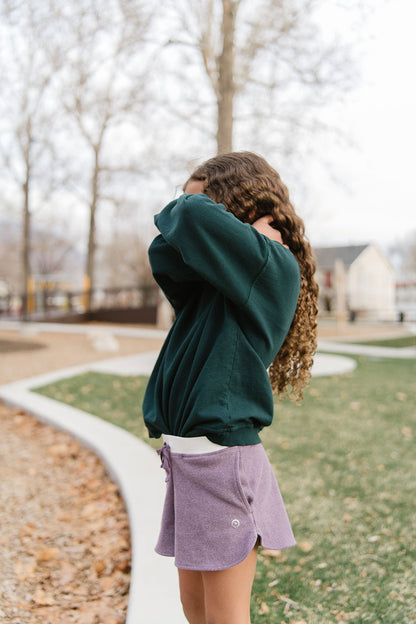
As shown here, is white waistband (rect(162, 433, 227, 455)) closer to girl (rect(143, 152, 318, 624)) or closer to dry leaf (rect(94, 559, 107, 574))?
girl (rect(143, 152, 318, 624))

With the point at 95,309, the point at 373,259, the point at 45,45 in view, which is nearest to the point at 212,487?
the point at 45,45

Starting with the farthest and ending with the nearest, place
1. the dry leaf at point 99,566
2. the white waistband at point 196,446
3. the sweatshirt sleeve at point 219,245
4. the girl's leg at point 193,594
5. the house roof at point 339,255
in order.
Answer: the house roof at point 339,255, the dry leaf at point 99,566, the girl's leg at point 193,594, the white waistband at point 196,446, the sweatshirt sleeve at point 219,245

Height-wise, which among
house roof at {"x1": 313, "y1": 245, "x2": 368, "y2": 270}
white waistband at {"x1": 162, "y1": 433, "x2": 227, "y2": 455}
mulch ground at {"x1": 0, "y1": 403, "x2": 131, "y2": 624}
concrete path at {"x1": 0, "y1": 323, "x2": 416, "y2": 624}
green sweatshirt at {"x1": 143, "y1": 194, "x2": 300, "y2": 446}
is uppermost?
house roof at {"x1": 313, "y1": 245, "x2": 368, "y2": 270}

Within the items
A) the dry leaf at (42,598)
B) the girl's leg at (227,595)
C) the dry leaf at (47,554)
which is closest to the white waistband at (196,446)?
the girl's leg at (227,595)

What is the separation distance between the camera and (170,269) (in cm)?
145

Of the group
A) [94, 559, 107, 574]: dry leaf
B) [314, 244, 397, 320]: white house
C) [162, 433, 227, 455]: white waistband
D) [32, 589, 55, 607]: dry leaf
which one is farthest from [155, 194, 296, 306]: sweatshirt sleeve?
[314, 244, 397, 320]: white house

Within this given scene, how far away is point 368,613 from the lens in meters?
2.26

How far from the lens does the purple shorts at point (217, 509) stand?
4.42 feet

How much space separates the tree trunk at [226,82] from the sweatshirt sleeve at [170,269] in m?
6.71

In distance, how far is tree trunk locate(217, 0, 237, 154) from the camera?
7867 millimetres

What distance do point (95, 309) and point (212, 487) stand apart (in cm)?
1899

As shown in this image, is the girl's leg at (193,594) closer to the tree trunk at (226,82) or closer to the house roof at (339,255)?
the tree trunk at (226,82)

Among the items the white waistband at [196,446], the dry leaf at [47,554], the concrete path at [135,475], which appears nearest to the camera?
the white waistband at [196,446]

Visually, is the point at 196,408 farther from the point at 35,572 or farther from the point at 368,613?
the point at 35,572
